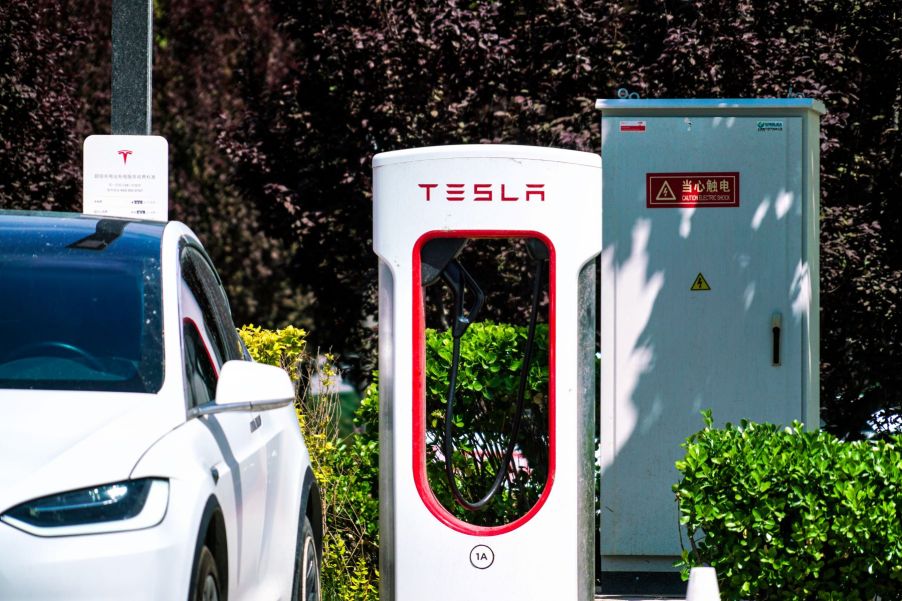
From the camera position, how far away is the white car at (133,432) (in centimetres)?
324

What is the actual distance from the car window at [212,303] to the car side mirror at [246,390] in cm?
53

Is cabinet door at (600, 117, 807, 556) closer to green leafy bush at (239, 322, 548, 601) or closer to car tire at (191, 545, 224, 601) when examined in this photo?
green leafy bush at (239, 322, 548, 601)

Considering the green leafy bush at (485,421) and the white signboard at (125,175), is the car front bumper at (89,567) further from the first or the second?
the white signboard at (125,175)

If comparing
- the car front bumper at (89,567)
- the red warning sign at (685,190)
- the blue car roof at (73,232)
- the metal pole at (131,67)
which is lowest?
the car front bumper at (89,567)

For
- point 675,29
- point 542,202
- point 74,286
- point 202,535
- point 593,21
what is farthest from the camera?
point 593,21

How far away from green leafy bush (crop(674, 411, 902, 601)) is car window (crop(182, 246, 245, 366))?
1.87m

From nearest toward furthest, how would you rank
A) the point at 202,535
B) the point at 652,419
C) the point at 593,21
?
1. the point at 202,535
2. the point at 652,419
3. the point at 593,21

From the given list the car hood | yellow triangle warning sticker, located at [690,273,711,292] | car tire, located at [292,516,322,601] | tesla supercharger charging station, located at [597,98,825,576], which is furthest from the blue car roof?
yellow triangle warning sticker, located at [690,273,711,292]

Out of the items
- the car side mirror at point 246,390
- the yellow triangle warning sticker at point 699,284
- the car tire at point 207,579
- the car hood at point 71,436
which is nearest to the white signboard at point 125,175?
the yellow triangle warning sticker at point 699,284

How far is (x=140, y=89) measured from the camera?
7.23 m

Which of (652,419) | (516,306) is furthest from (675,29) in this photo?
(652,419)

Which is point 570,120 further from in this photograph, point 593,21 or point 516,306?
point 516,306

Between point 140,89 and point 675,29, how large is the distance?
391 centimetres

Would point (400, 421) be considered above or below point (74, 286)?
below
